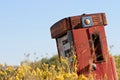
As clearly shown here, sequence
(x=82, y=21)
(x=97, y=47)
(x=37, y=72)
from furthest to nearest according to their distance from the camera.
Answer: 1. (x=97, y=47)
2. (x=82, y=21)
3. (x=37, y=72)

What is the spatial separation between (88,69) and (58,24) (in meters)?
0.93

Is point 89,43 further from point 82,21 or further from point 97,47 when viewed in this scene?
point 82,21

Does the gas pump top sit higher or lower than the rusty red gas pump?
higher

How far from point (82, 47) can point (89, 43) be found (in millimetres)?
131

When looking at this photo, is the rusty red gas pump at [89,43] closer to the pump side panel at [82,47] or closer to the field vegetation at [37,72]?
the pump side panel at [82,47]

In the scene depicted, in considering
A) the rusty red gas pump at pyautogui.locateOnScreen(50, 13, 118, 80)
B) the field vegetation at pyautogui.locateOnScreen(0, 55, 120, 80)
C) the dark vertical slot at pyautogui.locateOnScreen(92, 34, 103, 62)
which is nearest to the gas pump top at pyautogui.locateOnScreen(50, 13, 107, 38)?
the rusty red gas pump at pyautogui.locateOnScreen(50, 13, 118, 80)

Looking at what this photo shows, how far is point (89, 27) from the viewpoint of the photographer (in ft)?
22.1

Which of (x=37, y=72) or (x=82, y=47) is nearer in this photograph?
(x=37, y=72)

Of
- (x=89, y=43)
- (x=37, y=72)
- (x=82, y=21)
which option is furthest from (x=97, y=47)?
(x=37, y=72)

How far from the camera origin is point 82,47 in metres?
6.70

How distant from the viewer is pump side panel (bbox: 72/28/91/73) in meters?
6.68

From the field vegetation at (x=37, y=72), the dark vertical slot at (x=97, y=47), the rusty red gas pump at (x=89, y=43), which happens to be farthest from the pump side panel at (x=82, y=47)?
the field vegetation at (x=37, y=72)

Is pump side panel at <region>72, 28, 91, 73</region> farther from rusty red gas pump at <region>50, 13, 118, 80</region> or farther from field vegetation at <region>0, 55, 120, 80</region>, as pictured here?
field vegetation at <region>0, 55, 120, 80</region>

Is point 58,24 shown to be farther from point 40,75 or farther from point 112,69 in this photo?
point 40,75
